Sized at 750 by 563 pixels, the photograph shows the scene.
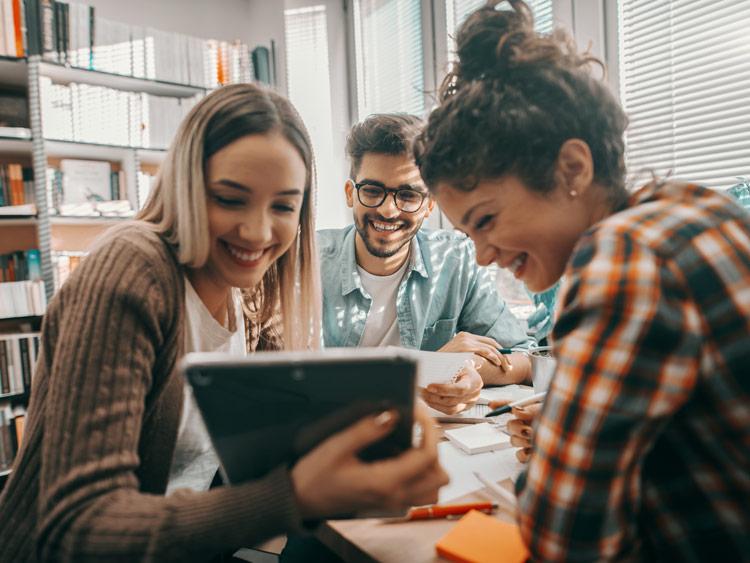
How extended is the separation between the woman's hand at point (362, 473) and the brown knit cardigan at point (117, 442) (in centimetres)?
3

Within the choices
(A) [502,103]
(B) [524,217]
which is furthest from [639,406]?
(A) [502,103]

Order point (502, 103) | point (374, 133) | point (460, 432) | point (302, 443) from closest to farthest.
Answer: point (302, 443) → point (502, 103) → point (460, 432) → point (374, 133)

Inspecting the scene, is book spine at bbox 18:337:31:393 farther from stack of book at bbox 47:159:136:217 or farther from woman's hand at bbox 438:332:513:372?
woman's hand at bbox 438:332:513:372

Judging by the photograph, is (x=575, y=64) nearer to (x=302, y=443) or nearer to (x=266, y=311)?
(x=302, y=443)

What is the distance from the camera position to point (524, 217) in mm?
794

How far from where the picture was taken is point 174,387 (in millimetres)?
875

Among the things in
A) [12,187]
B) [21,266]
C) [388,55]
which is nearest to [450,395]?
[21,266]

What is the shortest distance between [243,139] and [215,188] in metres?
0.10

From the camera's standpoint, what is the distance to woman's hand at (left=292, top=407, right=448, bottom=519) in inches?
23.0

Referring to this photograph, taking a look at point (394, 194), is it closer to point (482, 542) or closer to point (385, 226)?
point (385, 226)

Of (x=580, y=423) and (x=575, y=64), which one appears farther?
(x=575, y=64)

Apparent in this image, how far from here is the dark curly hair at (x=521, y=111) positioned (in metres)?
0.76

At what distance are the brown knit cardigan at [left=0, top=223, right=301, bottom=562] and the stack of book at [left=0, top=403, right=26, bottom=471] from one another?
201 cm

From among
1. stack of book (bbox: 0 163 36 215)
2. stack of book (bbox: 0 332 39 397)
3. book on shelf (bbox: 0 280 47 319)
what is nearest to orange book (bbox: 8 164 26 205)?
stack of book (bbox: 0 163 36 215)
